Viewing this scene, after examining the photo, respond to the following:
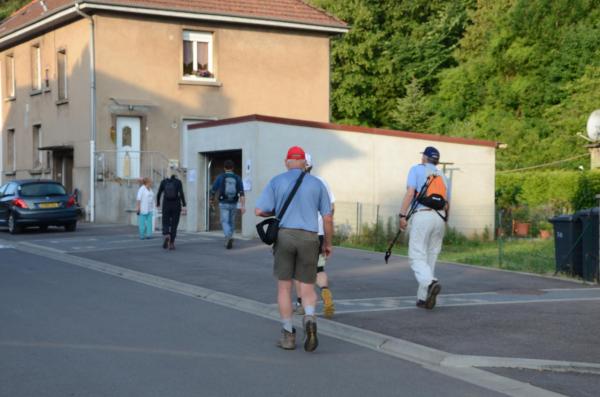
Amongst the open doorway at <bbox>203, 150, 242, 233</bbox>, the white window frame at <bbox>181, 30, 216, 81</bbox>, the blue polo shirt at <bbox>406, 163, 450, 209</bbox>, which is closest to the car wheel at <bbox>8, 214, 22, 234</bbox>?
the open doorway at <bbox>203, 150, 242, 233</bbox>

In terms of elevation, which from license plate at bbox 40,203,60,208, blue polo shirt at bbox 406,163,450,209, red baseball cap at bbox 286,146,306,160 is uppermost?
red baseball cap at bbox 286,146,306,160

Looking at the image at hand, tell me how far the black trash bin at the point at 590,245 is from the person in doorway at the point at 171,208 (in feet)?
27.4

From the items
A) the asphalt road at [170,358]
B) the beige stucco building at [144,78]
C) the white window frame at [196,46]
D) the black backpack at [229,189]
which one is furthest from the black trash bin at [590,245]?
the white window frame at [196,46]

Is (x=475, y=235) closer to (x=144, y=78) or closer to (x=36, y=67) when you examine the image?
(x=144, y=78)

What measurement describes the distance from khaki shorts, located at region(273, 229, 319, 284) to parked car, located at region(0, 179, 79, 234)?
58.0ft

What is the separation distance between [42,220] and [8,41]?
50.2ft

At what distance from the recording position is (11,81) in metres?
38.8

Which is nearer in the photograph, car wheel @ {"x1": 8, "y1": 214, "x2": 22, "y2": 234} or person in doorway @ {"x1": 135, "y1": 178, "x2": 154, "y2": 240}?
person in doorway @ {"x1": 135, "y1": 178, "x2": 154, "y2": 240}

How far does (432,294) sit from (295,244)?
2749 millimetres

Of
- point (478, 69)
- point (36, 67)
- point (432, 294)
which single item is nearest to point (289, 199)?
point (432, 294)

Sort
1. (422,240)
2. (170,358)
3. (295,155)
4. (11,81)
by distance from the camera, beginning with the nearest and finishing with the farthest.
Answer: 1. (170,358)
2. (295,155)
3. (422,240)
4. (11,81)

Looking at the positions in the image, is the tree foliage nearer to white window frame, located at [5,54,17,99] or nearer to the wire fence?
the wire fence

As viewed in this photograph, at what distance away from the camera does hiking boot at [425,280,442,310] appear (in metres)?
10.5

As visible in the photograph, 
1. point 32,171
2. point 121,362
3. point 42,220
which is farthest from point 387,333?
point 32,171
